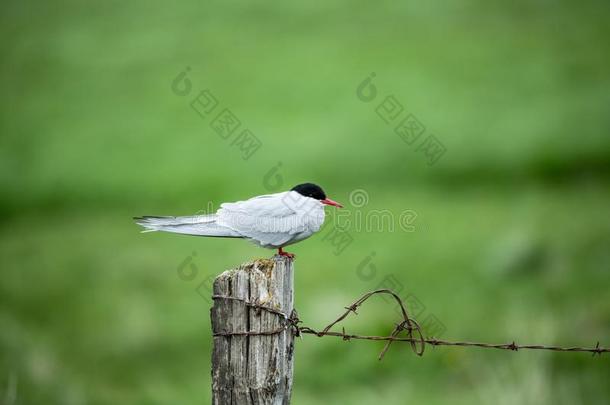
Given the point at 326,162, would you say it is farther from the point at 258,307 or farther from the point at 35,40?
the point at 258,307

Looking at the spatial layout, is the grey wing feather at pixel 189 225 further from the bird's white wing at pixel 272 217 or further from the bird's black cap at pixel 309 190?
the bird's black cap at pixel 309 190

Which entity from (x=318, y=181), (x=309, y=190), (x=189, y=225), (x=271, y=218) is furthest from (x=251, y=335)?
Result: (x=318, y=181)

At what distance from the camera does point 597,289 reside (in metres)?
11.3

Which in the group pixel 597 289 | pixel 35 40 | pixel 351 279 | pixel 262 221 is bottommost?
pixel 262 221

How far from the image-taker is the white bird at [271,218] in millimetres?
4492

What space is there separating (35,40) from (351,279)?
13.9 metres

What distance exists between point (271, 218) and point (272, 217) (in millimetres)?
A: 11

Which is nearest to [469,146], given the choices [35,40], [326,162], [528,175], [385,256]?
[528,175]

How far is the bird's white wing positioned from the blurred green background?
3869 mm

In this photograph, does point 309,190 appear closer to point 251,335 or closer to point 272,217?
point 272,217

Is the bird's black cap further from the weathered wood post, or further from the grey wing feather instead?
the weathered wood post

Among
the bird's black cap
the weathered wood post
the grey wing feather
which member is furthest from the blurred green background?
the weathered wood post

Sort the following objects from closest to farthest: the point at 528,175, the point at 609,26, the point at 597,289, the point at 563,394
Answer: the point at 563,394, the point at 597,289, the point at 528,175, the point at 609,26

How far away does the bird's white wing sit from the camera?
458 centimetres
